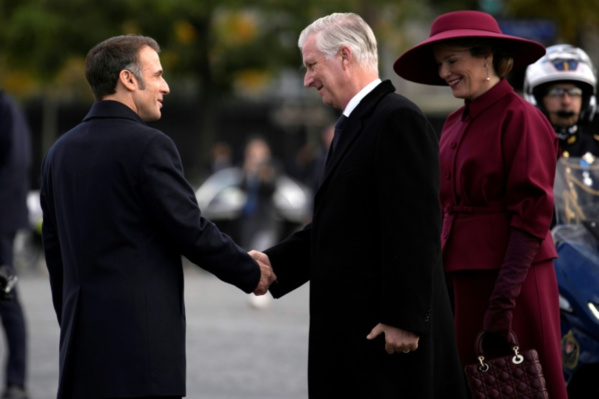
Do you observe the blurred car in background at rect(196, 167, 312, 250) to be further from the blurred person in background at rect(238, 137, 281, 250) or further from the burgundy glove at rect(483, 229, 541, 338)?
the burgundy glove at rect(483, 229, 541, 338)

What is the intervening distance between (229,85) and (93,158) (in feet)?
83.0

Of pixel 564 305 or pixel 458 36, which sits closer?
pixel 458 36

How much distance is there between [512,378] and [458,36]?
137cm

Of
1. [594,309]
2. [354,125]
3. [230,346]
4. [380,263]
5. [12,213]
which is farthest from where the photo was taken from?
[230,346]

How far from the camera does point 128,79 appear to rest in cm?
488

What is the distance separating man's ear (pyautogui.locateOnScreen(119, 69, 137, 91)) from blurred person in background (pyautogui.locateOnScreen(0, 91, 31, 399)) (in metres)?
3.37

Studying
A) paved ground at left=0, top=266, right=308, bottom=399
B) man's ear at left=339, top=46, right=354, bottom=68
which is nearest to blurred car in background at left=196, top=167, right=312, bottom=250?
paved ground at left=0, top=266, right=308, bottom=399

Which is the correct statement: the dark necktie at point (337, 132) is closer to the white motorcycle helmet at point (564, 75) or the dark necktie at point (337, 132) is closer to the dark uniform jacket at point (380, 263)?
the dark uniform jacket at point (380, 263)

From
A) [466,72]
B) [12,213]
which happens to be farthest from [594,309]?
[12,213]

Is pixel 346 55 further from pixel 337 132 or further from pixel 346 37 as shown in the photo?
pixel 337 132

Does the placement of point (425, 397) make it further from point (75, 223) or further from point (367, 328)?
point (75, 223)

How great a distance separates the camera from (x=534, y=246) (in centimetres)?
496

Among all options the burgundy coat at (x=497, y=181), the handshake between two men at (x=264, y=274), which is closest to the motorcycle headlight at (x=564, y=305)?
the burgundy coat at (x=497, y=181)

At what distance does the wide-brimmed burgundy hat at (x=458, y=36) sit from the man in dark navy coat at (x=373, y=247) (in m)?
0.52
